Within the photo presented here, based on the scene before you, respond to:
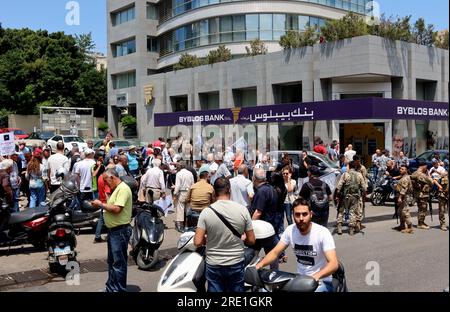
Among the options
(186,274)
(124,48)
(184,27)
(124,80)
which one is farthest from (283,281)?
(124,48)

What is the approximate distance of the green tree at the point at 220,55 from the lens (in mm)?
38781

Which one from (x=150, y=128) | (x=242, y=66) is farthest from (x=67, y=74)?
(x=242, y=66)

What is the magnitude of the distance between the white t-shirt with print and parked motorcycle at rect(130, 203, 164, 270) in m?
3.98

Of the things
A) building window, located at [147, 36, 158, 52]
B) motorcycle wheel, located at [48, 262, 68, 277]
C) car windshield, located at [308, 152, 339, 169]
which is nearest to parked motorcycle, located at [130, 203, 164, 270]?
motorcycle wheel, located at [48, 262, 68, 277]

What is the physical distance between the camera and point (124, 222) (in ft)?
22.4

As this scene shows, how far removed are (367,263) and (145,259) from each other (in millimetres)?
3948

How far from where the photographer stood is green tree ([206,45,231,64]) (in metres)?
38.8

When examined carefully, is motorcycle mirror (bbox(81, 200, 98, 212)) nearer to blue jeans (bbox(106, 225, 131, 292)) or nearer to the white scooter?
blue jeans (bbox(106, 225, 131, 292))

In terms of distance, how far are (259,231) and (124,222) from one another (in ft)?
6.07

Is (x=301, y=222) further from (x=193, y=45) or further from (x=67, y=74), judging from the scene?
(x=67, y=74)

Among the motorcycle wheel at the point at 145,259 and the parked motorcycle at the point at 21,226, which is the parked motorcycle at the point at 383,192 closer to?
the motorcycle wheel at the point at 145,259

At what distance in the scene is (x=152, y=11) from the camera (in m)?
50.9

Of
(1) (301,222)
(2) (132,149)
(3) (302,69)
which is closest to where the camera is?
(1) (301,222)

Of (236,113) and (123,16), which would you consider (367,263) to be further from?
(123,16)
